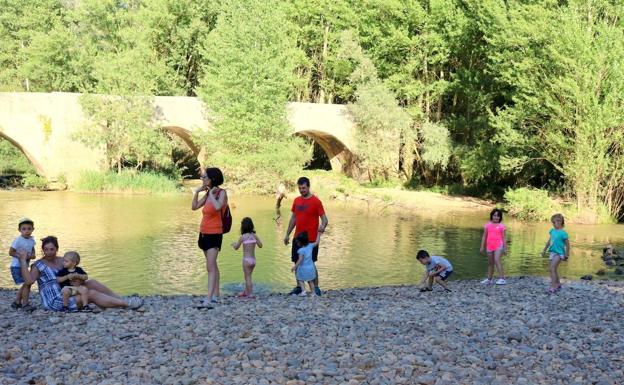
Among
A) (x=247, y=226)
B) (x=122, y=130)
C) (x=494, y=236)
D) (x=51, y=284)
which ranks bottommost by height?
(x=51, y=284)

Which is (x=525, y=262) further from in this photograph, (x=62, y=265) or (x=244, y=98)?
(x=244, y=98)

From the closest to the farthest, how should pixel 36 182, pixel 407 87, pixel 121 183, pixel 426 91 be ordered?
pixel 121 183 → pixel 36 182 → pixel 407 87 → pixel 426 91

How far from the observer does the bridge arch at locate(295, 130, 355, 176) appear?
119 feet

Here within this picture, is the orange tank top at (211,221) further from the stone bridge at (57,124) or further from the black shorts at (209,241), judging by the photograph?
the stone bridge at (57,124)

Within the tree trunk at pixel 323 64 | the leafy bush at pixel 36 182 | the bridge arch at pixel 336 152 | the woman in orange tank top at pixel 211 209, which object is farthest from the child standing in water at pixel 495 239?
the tree trunk at pixel 323 64

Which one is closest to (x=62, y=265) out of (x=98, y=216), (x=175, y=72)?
(x=98, y=216)

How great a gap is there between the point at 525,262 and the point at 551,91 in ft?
30.7

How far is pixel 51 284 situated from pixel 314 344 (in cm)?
331

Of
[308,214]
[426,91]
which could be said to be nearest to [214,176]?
[308,214]

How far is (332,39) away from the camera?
38969mm

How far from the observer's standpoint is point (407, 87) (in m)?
32.3

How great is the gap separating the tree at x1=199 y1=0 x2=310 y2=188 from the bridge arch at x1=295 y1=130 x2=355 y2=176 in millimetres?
6787

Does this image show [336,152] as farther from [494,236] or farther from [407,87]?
[494,236]

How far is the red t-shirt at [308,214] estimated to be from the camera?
9078mm
